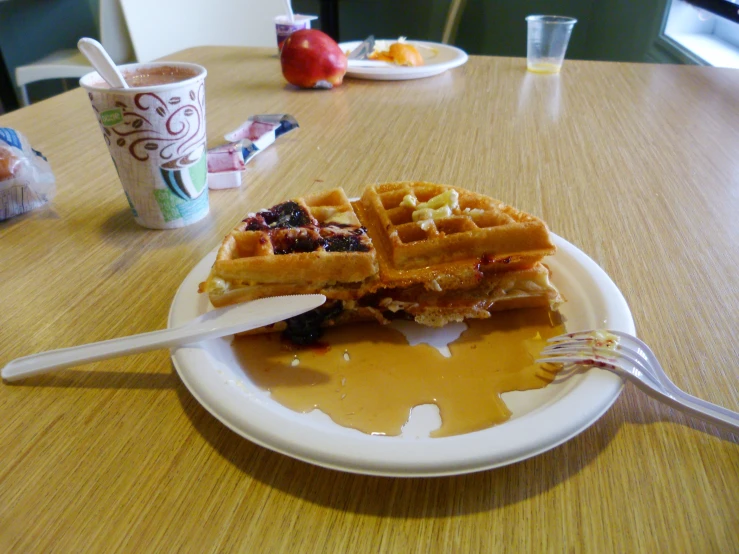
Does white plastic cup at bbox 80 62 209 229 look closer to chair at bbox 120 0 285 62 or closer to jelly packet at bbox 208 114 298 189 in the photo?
jelly packet at bbox 208 114 298 189

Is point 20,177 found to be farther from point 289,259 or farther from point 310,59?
point 310,59

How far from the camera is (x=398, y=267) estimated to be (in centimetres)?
77

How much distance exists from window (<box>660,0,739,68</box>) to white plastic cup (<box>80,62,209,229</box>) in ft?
9.19

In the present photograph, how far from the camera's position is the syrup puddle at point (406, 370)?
60 cm

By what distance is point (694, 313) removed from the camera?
0.77 metres

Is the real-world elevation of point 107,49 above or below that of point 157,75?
below

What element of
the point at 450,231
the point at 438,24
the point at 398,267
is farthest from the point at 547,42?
the point at 438,24

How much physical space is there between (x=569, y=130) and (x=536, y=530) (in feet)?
4.40

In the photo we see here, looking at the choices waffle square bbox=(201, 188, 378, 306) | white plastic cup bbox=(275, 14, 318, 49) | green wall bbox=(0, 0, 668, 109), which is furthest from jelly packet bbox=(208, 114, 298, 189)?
green wall bbox=(0, 0, 668, 109)

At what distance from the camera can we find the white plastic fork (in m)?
0.55

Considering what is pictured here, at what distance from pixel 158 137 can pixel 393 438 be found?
0.70 m

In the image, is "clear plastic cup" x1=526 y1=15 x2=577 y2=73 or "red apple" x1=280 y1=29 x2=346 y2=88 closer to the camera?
"red apple" x1=280 y1=29 x2=346 y2=88

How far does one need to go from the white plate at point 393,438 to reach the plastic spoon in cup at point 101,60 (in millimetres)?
522

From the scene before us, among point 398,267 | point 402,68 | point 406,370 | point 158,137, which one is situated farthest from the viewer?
point 402,68
